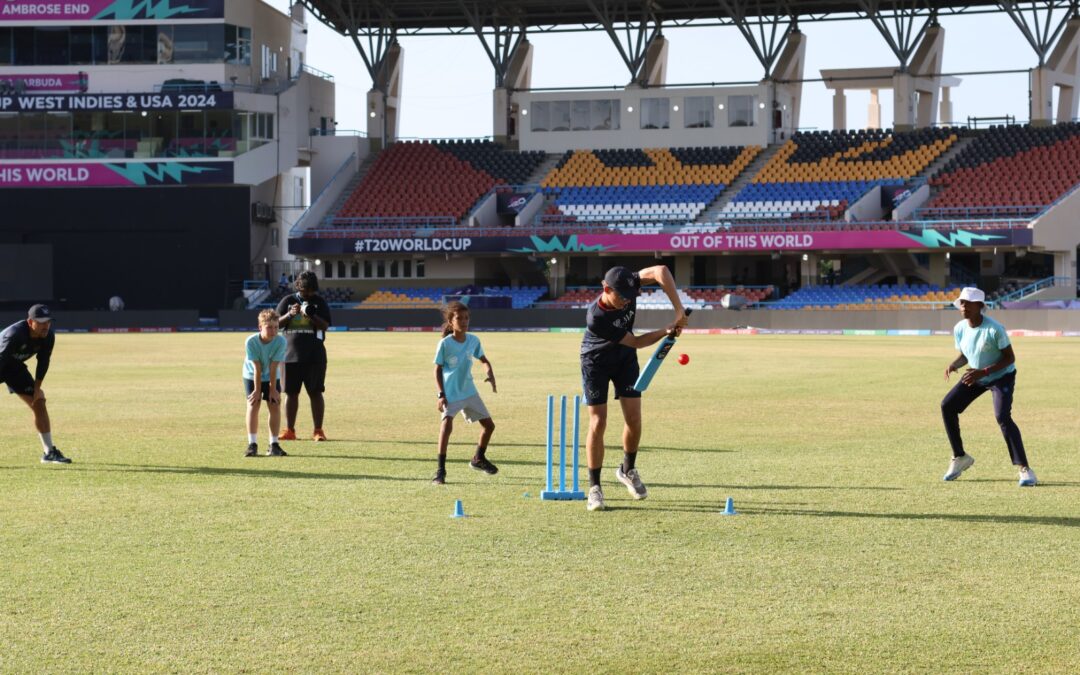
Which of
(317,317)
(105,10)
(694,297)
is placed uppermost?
(105,10)

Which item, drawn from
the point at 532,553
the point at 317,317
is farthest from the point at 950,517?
the point at 317,317

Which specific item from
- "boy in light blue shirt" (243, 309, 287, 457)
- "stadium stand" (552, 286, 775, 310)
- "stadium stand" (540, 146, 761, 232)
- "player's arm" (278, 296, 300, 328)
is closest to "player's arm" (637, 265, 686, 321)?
"boy in light blue shirt" (243, 309, 287, 457)

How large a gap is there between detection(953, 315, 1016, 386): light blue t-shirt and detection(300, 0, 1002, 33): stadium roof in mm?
61032

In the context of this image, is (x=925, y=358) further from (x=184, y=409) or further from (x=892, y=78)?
(x=892, y=78)

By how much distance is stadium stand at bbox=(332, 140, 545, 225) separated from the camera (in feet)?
247

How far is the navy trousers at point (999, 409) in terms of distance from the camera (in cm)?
1441

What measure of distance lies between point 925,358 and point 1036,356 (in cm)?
303

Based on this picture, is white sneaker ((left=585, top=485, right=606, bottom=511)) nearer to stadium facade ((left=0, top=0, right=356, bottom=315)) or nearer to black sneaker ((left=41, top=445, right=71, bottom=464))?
black sneaker ((left=41, top=445, right=71, bottom=464))

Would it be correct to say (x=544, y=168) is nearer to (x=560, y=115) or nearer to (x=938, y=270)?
(x=560, y=115)

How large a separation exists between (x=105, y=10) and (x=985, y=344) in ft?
218

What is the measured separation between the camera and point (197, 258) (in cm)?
7244

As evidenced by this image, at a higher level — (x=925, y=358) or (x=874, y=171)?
(x=874, y=171)

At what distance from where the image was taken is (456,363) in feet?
46.9

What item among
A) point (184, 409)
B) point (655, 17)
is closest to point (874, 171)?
point (655, 17)
